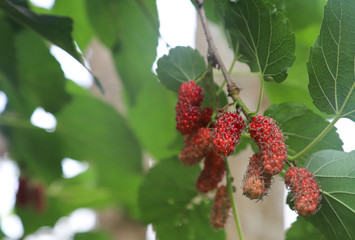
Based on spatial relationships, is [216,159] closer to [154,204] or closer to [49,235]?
[154,204]

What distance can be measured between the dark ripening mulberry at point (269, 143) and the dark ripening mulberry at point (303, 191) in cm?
2

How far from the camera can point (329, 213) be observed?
58 centimetres

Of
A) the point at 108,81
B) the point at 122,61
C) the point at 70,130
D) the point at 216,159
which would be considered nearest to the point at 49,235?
the point at 108,81

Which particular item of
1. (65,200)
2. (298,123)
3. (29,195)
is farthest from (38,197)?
(298,123)

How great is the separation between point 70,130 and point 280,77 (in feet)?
3.52

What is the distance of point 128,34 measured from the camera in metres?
1.15

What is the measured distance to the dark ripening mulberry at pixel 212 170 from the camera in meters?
0.69

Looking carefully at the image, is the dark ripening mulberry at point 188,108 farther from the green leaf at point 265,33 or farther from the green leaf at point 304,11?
the green leaf at point 304,11

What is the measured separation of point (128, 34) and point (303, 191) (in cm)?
73

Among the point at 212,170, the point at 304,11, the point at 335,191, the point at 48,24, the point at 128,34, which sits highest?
the point at 128,34

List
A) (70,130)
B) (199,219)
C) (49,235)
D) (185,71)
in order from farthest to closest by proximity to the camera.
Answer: (49,235), (70,130), (199,219), (185,71)

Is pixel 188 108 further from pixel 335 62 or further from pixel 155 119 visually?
pixel 155 119

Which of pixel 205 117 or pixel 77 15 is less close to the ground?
pixel 77 15

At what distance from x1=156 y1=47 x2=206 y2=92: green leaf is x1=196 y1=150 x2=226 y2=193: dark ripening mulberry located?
118 mm
